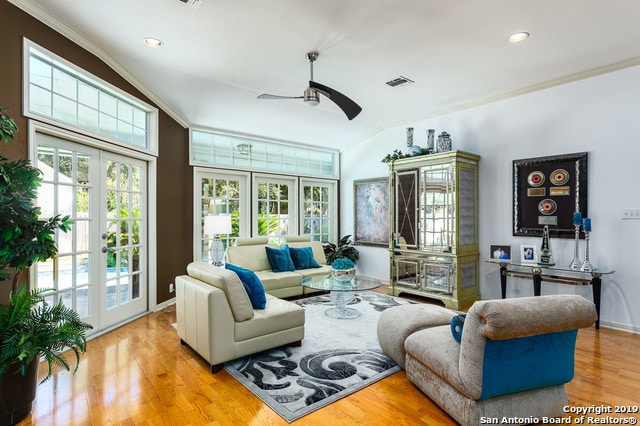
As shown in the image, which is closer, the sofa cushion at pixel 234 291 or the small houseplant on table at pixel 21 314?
the small houseplant on table at pixel 21 314

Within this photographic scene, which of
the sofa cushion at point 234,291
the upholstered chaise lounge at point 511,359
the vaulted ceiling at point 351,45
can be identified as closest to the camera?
the upholstered chaise lounge at point 511,359

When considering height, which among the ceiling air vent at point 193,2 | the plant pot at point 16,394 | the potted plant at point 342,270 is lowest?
the plant pot at point 16,394

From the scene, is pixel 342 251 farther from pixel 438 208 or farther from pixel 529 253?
pixel 529 253

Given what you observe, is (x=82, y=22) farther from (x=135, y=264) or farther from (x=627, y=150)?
(x=627, y=150)

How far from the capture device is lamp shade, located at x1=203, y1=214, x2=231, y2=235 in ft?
15.5

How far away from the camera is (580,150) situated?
155 inches

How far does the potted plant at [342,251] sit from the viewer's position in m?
6.45

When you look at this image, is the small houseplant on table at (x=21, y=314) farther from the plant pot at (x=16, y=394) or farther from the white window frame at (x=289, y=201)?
the white window frame at (x=289, y=201)

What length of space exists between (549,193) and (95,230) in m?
5.23

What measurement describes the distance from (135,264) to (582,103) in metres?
5.65

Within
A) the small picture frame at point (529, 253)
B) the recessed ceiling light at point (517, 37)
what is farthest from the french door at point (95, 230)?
the small picture frame at point (529, 253)

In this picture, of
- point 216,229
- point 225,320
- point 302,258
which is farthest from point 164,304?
point 225,320

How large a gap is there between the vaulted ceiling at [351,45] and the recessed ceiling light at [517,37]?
0.19ft

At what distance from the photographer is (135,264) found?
4.12 metres
